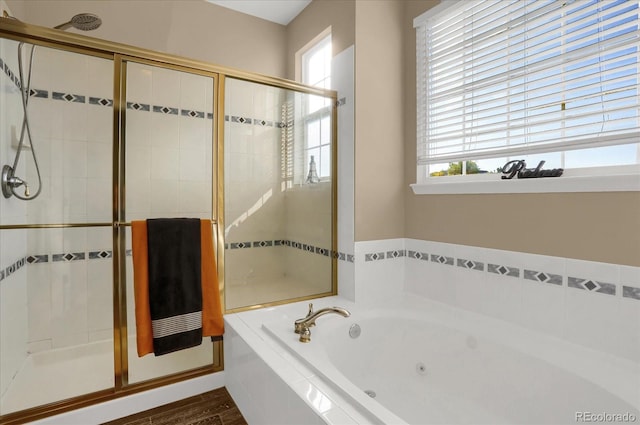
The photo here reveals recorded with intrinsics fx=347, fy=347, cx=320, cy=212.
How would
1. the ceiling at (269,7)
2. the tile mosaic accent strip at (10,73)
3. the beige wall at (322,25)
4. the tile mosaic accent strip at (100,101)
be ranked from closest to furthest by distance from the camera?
the tile mosaic accent strip at (10,73) < the tile mosaic accent strip at (100,101) < the beige wall at (322,25) < the ceiling at (269,7)

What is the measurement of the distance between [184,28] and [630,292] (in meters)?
3.15

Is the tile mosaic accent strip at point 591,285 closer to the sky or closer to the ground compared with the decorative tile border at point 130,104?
closer to the ground

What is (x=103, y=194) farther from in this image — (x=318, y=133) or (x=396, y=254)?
(x=396, y=254)

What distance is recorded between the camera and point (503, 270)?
5.98 feet

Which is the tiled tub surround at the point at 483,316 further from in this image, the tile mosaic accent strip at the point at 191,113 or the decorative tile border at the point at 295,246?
the tile mosaic accent strip at the point at 191,113

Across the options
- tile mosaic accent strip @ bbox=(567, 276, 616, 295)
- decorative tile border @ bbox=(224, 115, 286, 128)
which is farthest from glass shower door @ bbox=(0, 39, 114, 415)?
tile mosaic accent strip @ bbox=(567, 276, 616, 295)

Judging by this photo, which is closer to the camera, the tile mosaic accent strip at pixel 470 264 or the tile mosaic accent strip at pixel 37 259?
the tile mosaic accent strip at pixel 37 259

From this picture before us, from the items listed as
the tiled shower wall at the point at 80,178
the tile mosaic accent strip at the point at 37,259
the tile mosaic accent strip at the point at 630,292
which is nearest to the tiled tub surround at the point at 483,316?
the tile mosaic accent strip at the point at 630,292

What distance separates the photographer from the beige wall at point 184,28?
227 cm

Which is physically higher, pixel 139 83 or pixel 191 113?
pixel 139 83

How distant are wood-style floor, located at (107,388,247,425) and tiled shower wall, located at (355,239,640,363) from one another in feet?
3.16

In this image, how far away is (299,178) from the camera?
227cm

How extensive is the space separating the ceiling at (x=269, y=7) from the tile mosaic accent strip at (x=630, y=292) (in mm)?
2716

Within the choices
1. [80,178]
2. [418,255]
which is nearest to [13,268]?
[80,178]
